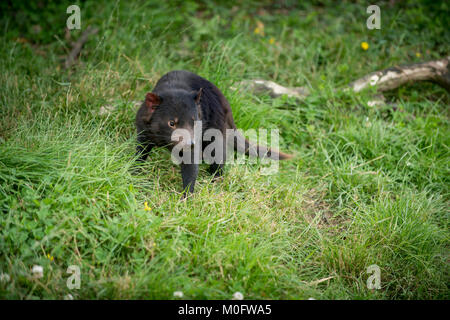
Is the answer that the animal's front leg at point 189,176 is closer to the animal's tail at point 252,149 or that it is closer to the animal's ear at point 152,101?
the animal's ear at point 152,101

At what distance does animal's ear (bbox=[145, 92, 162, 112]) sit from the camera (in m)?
2.83

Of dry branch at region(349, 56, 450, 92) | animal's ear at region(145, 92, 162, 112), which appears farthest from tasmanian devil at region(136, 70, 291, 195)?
dry branch at region(349, 56, 450, 92)

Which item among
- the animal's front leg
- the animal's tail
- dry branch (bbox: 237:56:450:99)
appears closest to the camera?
the animal's front leg

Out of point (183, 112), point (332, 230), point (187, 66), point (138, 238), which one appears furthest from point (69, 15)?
point (332, 230)

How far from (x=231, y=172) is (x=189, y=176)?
0.52 meters

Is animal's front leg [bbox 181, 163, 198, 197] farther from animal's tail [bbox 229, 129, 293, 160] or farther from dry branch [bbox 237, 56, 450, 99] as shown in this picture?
dry branch [bbox 237, 56, 450, 99]

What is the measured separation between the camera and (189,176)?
3082mm

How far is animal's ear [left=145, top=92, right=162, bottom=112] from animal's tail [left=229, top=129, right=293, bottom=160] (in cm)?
93

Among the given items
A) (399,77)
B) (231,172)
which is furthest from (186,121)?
(399,77)

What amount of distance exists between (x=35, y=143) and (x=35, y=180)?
39 centimetres

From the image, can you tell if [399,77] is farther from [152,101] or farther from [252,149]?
[152,101]

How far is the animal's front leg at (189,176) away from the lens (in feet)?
10.1

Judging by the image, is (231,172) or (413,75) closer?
(231,172)
